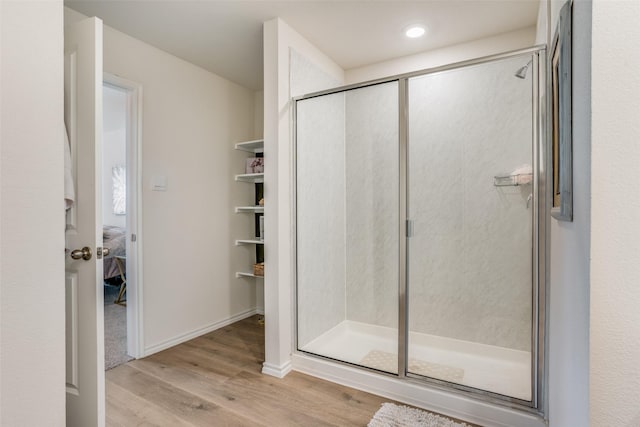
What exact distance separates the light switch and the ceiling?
107 cm

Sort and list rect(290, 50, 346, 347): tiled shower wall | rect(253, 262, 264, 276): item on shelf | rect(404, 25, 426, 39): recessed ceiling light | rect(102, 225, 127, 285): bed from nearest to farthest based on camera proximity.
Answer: rect(404, 25, 426, 39): recessed ceiling light, rect(290, 50, 346, 347): tiled shower wall, rect(253, 262, 264, 276): item on shelf, rect(102, 225, 127, 285): bed

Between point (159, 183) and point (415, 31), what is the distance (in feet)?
7.76

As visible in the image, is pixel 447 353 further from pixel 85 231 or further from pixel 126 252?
pixel 126 252

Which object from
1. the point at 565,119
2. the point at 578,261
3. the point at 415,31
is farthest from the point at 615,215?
the point at 415,31

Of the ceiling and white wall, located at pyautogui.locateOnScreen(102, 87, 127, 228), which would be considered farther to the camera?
white wall, located at pyautogui.locateOnScreen(102, 87, 127, 228)

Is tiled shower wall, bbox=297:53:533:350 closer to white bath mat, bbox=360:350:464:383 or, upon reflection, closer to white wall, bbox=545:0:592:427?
white bath mat, bbox=360:350:464:383

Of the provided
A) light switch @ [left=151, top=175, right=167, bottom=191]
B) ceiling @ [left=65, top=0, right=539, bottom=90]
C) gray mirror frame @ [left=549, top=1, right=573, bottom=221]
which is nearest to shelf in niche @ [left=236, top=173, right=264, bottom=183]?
light switch @ [left=151, top=175, right=167, bottom=191]

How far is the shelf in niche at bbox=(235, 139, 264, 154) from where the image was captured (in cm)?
342

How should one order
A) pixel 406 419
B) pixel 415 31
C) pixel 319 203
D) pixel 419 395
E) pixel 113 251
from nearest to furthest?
pixel 406 419, pixel 419 395, pixel 415 31, pixel 319 203, pixel 113 251

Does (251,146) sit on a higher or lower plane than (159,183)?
higher

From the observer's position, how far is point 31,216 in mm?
1125

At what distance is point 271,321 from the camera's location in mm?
2467

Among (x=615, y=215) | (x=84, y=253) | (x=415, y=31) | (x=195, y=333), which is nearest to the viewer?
(x=615, y=215)

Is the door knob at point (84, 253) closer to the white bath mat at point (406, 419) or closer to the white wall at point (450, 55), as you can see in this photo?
the white bath mat at point (406, 419)
